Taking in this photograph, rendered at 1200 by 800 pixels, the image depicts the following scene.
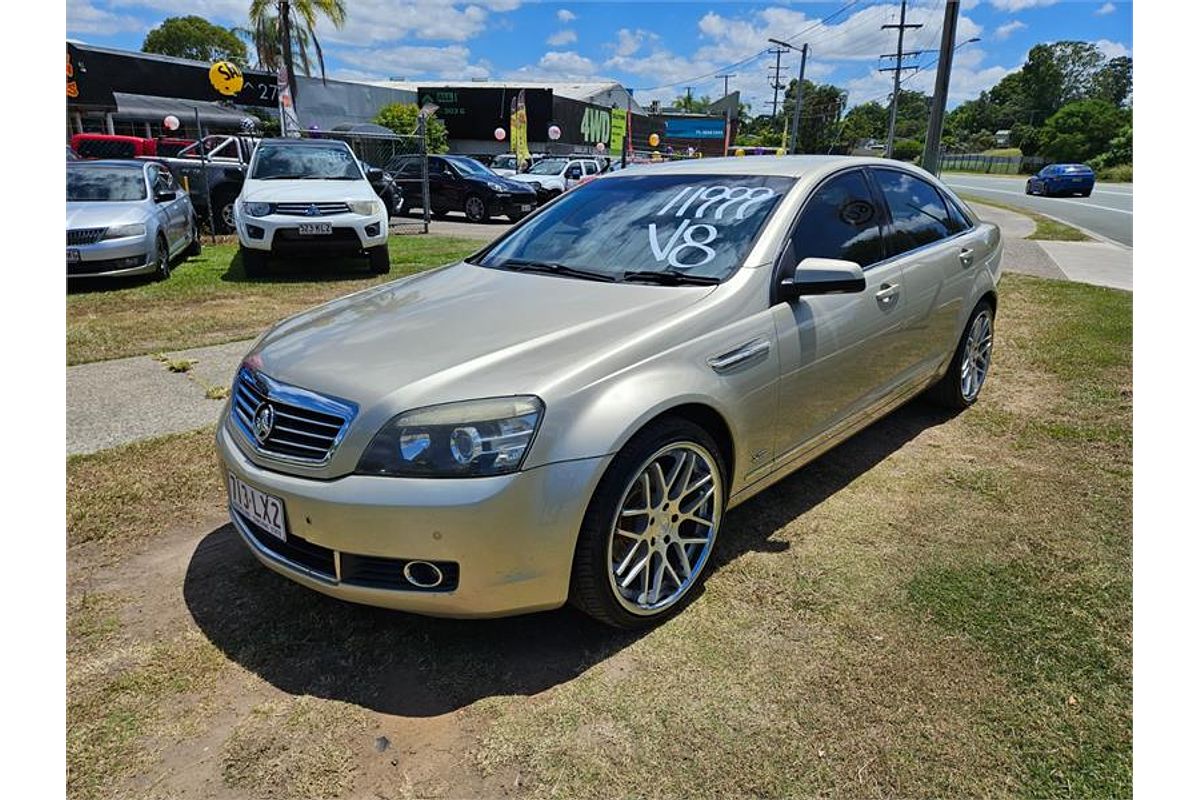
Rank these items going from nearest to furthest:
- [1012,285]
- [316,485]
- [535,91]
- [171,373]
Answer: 1. [316,485]
2. [171,373]
3. [1012,285]
4. [535,91]

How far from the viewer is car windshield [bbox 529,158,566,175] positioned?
2182 centimetres

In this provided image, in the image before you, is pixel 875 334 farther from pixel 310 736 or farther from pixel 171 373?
pixel 171 373

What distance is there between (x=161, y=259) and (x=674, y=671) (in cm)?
929

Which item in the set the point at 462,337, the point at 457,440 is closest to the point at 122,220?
the point at 462,337

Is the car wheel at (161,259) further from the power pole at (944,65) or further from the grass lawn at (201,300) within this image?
the power pole at (944,65)

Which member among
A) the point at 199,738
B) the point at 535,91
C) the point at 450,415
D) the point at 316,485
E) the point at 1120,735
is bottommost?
the point at 199,738

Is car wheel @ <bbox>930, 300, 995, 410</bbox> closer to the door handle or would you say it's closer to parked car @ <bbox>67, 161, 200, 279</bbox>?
Result: the door handle

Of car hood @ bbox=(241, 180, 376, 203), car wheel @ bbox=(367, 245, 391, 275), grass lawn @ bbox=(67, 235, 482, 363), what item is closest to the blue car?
grass lawn @ bbox=(67, 235, 482, 363)

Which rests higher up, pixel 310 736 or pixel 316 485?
pixel 316 485

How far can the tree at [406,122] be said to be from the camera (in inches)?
1403

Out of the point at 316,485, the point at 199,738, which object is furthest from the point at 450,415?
the point at 199,738

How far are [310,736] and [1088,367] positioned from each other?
614 cm

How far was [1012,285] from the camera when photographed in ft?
31.8

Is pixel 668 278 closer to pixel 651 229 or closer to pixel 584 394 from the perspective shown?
pixel 651 229
